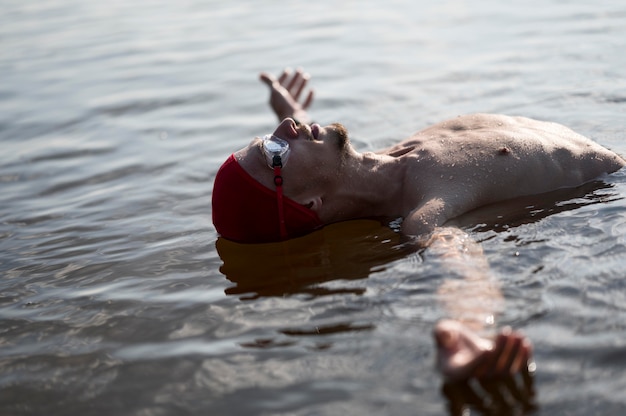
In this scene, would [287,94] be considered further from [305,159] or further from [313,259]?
[313,259]

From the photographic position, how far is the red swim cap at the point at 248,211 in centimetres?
489

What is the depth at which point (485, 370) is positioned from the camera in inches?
125

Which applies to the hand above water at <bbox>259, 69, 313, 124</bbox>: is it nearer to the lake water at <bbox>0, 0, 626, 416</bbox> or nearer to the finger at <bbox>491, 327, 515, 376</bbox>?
the lake water at <bbox>0, 0, 626, 416</bbox>

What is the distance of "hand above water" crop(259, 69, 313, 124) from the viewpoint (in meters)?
7.40

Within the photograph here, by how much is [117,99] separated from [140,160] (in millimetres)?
2334

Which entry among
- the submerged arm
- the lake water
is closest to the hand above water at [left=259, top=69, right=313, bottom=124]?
the lake water

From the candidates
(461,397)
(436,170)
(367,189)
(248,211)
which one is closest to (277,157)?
(248,211)

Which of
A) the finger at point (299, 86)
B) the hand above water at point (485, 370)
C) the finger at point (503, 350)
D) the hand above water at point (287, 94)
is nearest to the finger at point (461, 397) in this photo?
the hand above water at point (485, 370)

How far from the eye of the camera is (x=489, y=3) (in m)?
12.6

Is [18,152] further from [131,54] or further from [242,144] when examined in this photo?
[131,54]

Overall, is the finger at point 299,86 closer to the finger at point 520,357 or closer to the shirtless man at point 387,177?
the shirtless man at point 387,177

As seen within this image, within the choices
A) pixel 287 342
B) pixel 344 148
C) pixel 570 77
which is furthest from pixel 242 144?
pixel 287 342

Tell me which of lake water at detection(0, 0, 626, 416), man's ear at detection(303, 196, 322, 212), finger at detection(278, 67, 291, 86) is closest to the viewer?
lake water at detection(0, 0, 626, 416)

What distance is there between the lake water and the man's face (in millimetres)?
434
